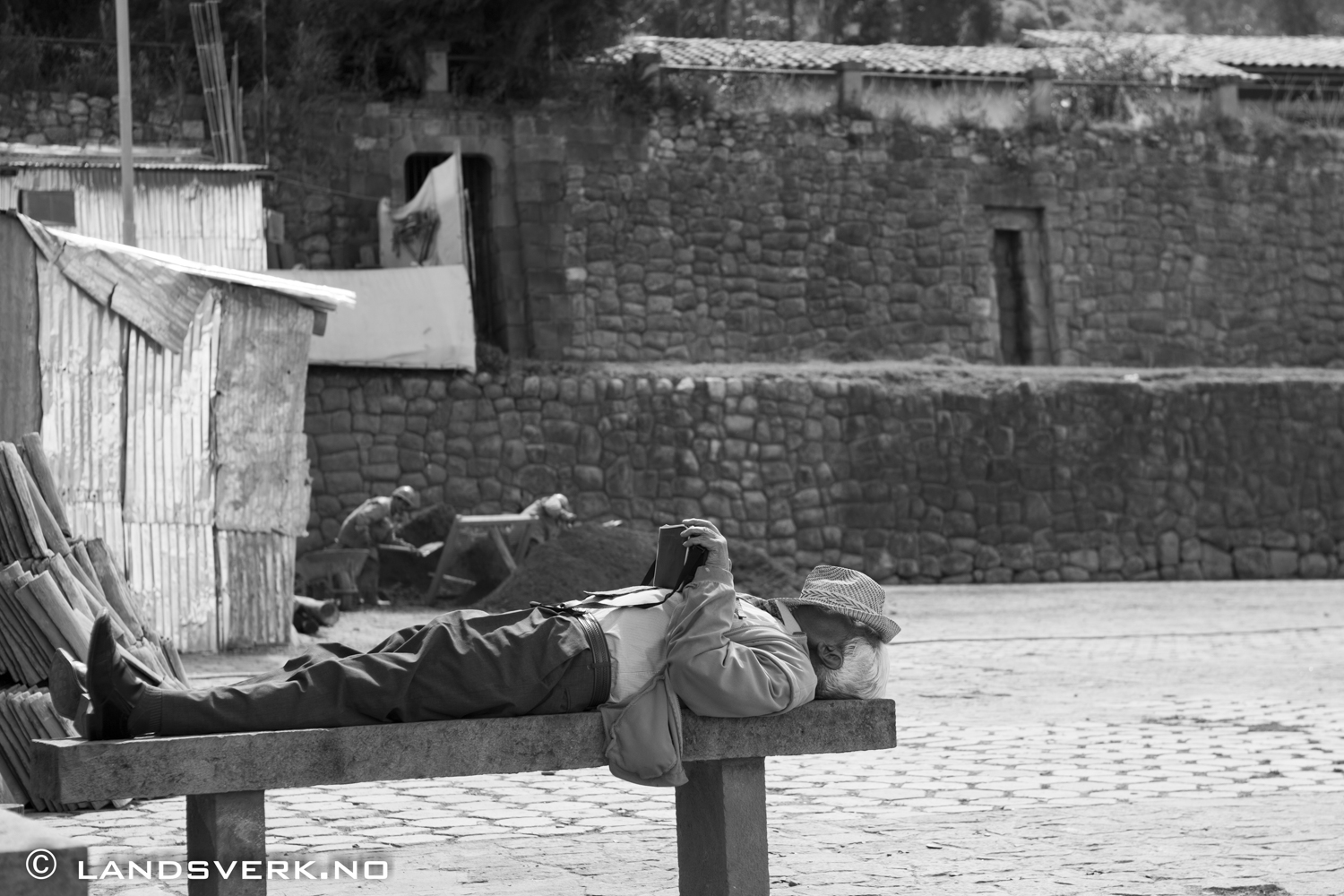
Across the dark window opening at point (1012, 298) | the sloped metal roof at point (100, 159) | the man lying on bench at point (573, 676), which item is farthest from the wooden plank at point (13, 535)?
the dark window opening at point (1012, 298)

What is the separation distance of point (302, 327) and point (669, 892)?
858cm

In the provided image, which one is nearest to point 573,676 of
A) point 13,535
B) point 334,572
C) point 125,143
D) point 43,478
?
point 13,535

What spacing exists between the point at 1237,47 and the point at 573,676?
27.4m

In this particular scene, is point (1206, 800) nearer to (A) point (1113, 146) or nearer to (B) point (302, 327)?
(B) point (302, 327)

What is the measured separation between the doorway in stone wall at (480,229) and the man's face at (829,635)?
17884 mm

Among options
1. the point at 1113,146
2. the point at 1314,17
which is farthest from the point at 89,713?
the point at 1314,17

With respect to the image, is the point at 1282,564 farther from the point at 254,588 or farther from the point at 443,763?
the point at 443,763

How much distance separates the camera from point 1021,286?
83.7 ft

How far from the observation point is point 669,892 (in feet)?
16.0

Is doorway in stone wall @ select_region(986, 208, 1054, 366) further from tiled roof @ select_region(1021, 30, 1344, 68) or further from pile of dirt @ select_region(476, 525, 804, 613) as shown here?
pile of dirt @ select_region(476, 525, 804, 613)

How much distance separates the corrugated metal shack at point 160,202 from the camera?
17.1 metres

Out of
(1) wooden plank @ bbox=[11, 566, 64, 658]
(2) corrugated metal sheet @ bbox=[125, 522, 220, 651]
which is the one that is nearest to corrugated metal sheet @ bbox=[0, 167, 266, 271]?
(2) corrugated metal sheet @ bbox=[125, 522, 220, 651]

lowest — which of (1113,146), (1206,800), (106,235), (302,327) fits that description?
(1206,800)

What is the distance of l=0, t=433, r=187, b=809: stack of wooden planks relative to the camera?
20.9 feet
